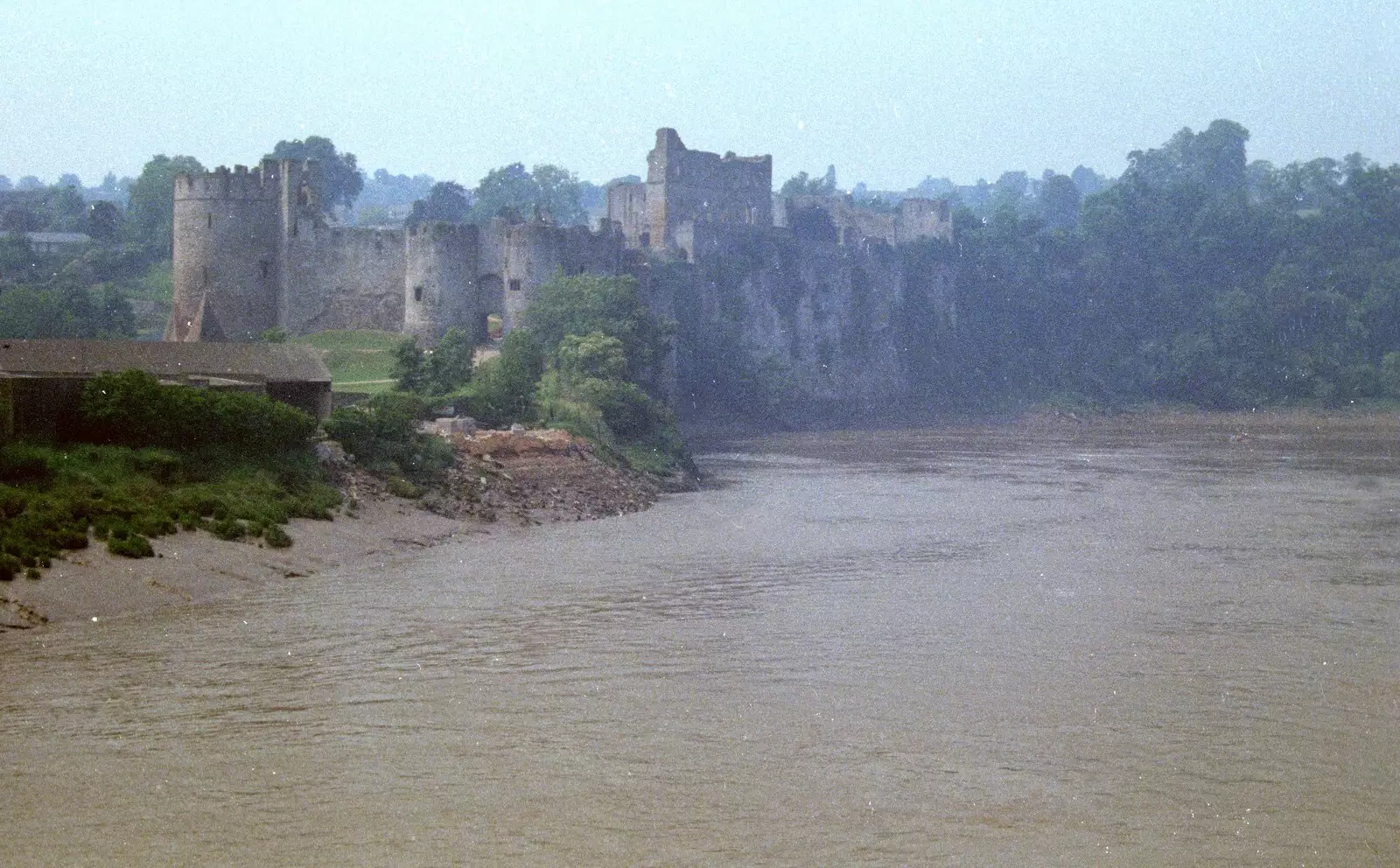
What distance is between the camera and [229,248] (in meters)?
66.3

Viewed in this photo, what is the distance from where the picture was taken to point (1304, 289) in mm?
108250

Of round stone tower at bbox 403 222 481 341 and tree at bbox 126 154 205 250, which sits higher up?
tree at bbox 126 154 205 250

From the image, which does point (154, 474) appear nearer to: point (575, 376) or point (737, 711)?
point (737, 711)

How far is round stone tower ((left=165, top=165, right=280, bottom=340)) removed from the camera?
66000mm

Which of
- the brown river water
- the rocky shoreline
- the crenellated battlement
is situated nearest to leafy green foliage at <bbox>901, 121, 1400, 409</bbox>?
the crenellated battlement

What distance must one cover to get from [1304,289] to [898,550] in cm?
7567

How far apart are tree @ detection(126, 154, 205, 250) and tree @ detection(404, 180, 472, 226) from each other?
80.9 feet

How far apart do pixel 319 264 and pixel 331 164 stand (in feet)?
205

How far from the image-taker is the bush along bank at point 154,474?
3053 centimetres

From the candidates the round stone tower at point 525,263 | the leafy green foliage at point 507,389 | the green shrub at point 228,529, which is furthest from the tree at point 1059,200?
the green shrub at point 228,529

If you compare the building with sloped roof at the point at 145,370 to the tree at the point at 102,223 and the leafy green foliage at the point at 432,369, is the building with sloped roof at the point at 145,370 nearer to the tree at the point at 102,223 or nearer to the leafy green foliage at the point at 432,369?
the leafy green foliage at the point at 432,369

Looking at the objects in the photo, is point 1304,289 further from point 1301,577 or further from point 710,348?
point 1301,577

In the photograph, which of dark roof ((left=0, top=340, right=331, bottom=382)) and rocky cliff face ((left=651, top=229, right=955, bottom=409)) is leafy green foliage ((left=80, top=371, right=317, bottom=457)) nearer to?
dark roof ((left=0, top=340, right=331, bottom=382))

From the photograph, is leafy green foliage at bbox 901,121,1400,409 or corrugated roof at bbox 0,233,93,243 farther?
leafy green foliage at bbox 901,121,1400,409
